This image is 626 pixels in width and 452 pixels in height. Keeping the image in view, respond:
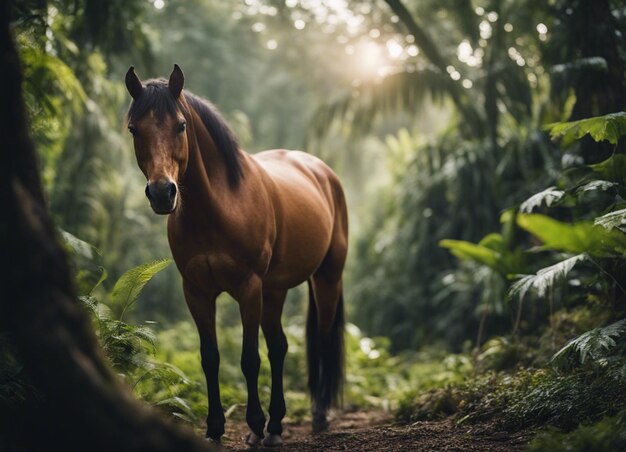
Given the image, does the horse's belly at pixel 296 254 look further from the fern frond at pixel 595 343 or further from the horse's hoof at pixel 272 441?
the fern frond at pixel 595 343

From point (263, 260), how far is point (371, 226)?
700 centimetres

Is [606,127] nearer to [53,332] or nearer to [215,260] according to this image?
[215,260]

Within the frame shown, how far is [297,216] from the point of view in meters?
4.58

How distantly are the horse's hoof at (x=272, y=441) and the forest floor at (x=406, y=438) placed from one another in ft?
0.21

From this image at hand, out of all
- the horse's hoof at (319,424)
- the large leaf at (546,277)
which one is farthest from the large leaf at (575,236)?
the horse's hoof at (319,424)

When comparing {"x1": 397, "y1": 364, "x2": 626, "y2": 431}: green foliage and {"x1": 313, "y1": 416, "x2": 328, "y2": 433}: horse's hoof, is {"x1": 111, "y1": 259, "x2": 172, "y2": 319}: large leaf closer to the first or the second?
{"x1": 313, "y1": 416, "x2": 328, "y2": 433}: horse's hoof

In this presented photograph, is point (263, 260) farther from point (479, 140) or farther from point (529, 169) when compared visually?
point (479, 140)

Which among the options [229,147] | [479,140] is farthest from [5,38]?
[479,140]

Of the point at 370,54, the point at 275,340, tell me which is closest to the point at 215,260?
the point at 275,340

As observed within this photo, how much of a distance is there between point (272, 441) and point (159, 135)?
2092 mm

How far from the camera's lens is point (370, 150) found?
67.8 ft

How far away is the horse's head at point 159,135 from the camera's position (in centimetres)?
314

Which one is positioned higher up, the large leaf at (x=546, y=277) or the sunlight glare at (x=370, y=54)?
the sunlight glare at (x=370, y=54)

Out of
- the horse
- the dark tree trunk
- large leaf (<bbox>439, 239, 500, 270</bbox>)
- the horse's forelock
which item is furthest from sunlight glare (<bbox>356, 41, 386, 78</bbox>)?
the dark tree trunk
